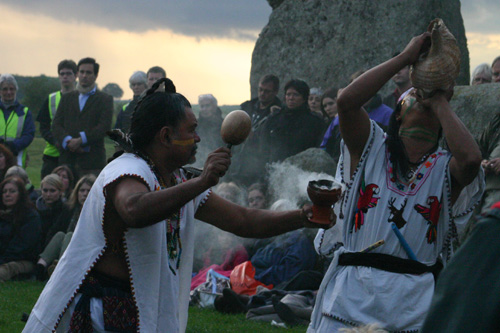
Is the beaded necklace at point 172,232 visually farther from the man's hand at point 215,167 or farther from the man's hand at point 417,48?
the man's hand at point 417,48

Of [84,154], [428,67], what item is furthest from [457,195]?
[84,154]

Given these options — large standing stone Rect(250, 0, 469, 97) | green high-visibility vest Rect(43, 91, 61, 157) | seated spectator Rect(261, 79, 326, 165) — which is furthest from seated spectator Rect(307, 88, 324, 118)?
green high-visibility vest Rect(43, 91, 61, 157)

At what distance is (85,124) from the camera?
421 inches

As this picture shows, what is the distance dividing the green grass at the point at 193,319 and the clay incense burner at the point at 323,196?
3669 millimetres

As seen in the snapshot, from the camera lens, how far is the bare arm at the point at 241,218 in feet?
12.2

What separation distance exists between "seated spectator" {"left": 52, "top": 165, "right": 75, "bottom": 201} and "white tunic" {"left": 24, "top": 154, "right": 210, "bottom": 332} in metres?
7.25

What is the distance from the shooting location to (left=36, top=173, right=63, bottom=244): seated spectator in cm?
1013

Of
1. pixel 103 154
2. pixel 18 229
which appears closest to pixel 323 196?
pixel 18 229

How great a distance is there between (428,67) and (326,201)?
2.88ft

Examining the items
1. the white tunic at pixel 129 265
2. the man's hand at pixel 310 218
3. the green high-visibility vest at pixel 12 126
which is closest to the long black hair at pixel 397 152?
the man's hand at pixel 310 218

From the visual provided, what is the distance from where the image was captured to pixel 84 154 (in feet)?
35.3

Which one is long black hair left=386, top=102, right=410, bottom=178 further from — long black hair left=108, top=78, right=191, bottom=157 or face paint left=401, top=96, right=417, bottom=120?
long black hair left=108, top=78, right=191, bottom=157

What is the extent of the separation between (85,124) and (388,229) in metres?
7.78

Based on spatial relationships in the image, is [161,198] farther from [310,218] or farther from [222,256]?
[222,256]
